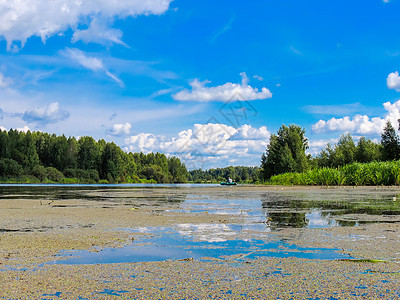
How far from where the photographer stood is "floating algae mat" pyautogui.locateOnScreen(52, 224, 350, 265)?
4.73 m

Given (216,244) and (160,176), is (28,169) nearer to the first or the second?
(160,176)

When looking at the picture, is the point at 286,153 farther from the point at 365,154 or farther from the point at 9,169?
the point at 9,169

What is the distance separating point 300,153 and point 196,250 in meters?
67.4

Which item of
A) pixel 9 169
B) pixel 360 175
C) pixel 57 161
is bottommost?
pixel 360 175

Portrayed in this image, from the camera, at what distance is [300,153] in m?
70.0

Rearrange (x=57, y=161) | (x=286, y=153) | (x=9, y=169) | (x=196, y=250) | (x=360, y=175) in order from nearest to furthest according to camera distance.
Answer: (x=196, y=250) → (x=360, y=175) → (x=286, y=153) → (x=9, y=169) → (x=57, y=161)

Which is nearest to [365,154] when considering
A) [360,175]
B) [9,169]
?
[360,175]

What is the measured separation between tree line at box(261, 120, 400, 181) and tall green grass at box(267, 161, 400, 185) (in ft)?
71.8

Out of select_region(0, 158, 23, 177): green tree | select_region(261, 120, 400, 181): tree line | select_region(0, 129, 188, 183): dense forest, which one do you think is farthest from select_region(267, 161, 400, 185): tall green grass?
select_region(0, 158, 23, 177): green tree

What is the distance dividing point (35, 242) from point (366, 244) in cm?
503

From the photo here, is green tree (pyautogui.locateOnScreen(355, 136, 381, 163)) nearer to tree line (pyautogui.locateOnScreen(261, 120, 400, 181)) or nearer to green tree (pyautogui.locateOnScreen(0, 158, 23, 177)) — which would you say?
tree line (pyautogui.locateOnScreen(261, 120, 400, 181))

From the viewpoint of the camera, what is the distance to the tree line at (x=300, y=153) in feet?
224

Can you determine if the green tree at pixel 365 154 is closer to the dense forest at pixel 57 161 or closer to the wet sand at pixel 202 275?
the dense forest at pixel 57 161

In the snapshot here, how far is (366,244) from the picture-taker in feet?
18.4
